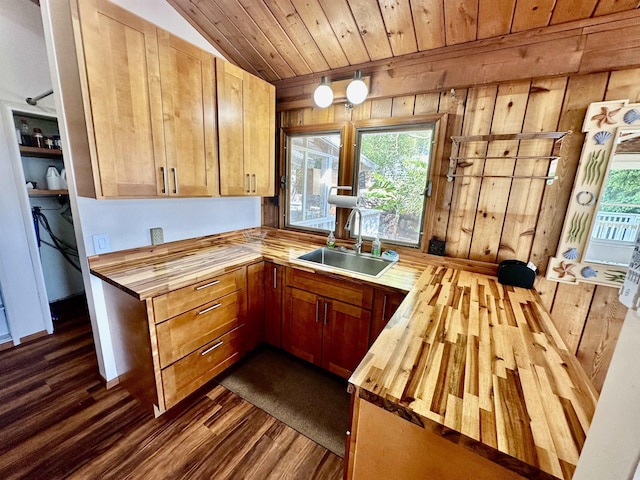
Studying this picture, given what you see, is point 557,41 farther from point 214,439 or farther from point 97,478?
point 97,478

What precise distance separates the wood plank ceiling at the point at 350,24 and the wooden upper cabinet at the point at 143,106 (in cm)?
44

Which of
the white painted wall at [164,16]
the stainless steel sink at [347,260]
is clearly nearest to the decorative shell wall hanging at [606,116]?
the stainless steel sink at [347,260]

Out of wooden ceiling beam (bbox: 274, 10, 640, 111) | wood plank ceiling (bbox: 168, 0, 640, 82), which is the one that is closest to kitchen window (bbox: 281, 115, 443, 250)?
wooden ceiling beam (bbox: 274, 10, 640, 111)

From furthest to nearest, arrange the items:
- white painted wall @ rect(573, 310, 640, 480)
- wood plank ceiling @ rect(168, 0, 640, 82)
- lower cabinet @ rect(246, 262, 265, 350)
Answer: lower cabinet @ rect(246, 262, 265, 350) → wood plank ceiling @ rect(168, 0, 640, 82) → white painted wall @ rect(573, 310, 640, 480)

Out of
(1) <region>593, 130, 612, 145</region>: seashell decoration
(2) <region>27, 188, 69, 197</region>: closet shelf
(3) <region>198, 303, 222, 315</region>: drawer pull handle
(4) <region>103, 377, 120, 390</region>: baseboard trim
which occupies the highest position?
(1) <region>593, 130, 612, 145</region>: seashell decoration

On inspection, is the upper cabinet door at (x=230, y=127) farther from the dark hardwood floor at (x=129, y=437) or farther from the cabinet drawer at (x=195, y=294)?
the dark hardwood floor at (x=129, y=437)

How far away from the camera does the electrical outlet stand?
193cm

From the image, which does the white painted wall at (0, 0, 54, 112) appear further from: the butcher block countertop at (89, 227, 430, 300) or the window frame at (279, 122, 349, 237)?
the window frame at (279, 122, 349, 237)

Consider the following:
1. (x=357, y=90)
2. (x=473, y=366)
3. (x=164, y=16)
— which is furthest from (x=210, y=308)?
(x=164, y=16)

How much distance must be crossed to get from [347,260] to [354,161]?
829 millimetres

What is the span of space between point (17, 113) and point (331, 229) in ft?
9.18

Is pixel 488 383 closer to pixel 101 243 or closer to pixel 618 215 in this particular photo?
pixel 618 215

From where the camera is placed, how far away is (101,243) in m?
1.66

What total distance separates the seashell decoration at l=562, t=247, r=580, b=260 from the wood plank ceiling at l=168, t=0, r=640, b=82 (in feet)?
3.98
